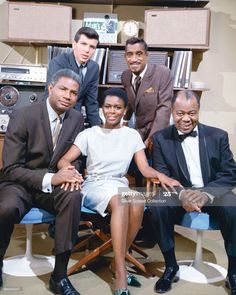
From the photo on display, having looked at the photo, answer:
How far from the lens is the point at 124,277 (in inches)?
82.0

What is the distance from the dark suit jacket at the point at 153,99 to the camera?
2.82m

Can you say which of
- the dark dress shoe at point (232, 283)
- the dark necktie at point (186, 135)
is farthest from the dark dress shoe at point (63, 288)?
the dark necktie at point (186, 135)

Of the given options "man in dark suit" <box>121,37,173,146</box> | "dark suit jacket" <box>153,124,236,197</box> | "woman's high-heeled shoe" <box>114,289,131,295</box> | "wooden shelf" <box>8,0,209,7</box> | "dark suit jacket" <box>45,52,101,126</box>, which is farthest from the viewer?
"wooden shelf" <box>8,0,209,7</box>

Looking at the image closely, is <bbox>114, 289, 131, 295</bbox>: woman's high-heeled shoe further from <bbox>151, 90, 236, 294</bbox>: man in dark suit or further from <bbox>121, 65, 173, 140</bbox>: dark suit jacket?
<bbox>121, 65, 173, 140</bbox>: dark suit jacket

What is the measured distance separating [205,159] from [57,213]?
3.07 ft

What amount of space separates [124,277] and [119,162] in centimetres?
68

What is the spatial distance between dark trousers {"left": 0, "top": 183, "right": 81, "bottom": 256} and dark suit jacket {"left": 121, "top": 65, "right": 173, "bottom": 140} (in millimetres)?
939

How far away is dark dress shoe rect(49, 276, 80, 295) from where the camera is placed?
80.5 inches

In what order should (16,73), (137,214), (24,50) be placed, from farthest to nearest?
(24,50)
(16,73)
(137,214)

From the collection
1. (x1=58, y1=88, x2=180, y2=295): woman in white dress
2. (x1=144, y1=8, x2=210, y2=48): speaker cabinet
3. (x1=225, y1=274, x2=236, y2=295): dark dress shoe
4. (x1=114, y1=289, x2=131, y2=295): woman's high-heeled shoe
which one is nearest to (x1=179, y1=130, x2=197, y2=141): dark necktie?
(x1=58, y1=88, x2=180, y2=295): woman in white dress

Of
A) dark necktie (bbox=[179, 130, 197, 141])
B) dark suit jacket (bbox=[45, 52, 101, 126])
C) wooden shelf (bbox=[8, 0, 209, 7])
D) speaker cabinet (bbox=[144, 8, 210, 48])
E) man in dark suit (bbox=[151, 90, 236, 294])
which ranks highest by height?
wooden shelf (bbox=[8, 0, 209, 7])

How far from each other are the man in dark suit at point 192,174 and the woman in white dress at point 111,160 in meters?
0.12

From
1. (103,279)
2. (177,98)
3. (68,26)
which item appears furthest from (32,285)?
(68,26)

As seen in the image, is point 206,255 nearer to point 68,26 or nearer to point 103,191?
point 103,191
